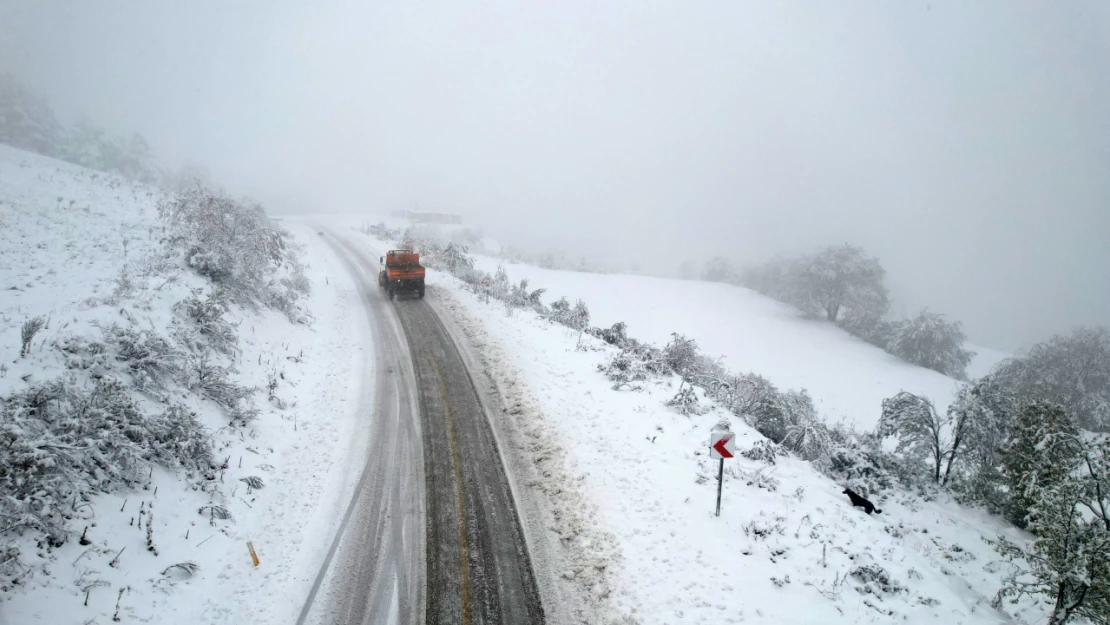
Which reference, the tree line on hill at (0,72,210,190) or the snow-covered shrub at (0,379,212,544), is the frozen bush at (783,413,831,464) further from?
the tree line on hill at (0,72,210,190)

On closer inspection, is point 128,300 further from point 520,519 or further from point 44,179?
point 44,179

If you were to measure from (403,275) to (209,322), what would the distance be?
34.6 feet

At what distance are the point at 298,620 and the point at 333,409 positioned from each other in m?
6.55

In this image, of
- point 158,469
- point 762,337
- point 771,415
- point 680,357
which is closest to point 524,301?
point 680,357

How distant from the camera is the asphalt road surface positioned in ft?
21.4

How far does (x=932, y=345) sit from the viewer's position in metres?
32.5

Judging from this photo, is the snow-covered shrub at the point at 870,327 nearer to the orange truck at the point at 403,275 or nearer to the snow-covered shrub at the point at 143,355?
the orange truck at the point at 403,275

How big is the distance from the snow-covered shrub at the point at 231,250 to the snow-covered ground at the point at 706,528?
9184 millimetres

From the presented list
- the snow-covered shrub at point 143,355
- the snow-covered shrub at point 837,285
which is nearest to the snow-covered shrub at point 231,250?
the snow-covered shrub at point 143,355

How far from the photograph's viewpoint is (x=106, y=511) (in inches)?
261

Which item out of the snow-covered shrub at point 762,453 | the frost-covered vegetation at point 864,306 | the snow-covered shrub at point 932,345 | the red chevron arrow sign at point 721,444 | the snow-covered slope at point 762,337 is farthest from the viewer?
the frost-covered vegetation at point 864,306

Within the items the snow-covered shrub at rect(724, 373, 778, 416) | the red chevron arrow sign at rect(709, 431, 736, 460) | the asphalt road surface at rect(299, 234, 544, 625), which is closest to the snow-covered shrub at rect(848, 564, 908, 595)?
the red chevron arrow sign at rect(709, 431, 736, 460)

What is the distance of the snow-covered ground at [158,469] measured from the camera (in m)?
5.91

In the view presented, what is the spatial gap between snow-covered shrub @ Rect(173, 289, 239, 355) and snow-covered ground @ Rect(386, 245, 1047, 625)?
25.4ft
